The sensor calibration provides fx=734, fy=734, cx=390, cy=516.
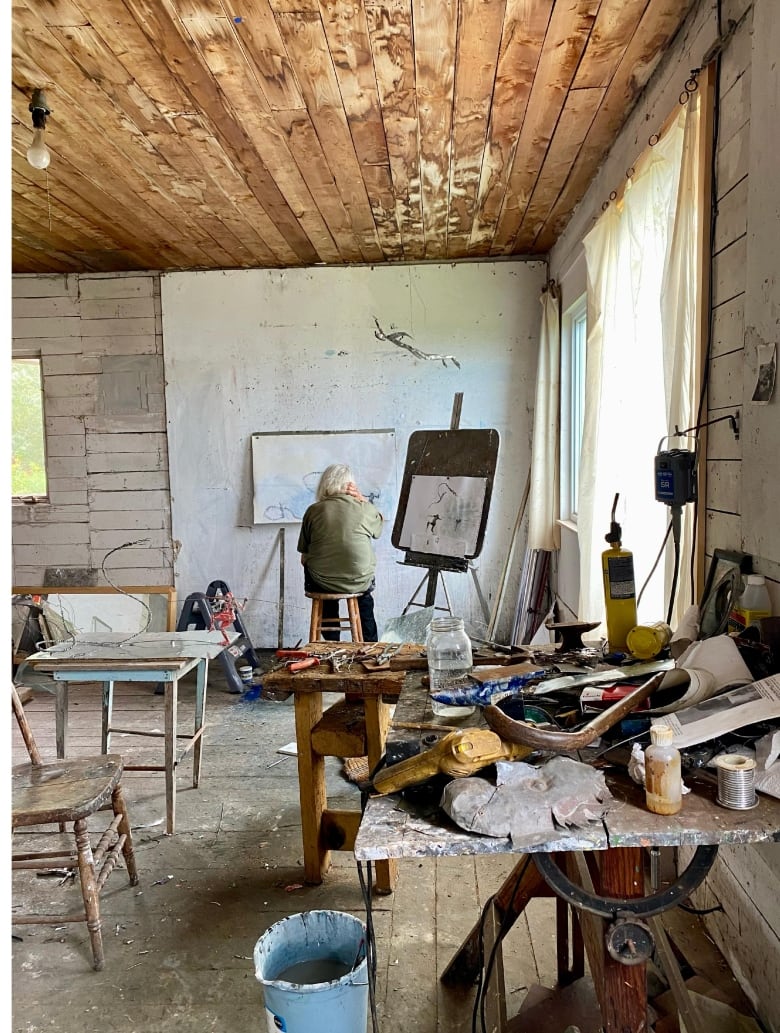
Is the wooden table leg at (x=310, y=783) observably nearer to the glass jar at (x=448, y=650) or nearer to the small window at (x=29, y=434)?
the glass jar at (x=448, y=650)

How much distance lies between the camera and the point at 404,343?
496 cm

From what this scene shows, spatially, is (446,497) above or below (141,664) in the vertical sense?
above

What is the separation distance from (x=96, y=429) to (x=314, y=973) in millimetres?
4262

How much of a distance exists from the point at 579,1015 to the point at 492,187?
10.9 ft

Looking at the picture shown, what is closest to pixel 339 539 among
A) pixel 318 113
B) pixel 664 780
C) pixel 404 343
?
pixel 404 343

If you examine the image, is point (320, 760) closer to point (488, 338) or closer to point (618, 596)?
point (618, 596)

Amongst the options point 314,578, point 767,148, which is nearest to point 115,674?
point 314,578

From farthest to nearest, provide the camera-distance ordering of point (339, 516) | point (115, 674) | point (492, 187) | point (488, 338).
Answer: point (488, 338)
point (339, 516)
point (492, 187)
point (115, 674)

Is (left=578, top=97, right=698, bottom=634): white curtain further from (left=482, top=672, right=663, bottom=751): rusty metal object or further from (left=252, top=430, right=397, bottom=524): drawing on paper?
(left=252, top=430, right=397, bottom=524): drawing on paper

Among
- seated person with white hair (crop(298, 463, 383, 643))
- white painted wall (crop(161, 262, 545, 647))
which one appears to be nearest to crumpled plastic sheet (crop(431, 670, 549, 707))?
seated person with white hair (crop(298, 463, 383, 643))

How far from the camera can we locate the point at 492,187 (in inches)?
141

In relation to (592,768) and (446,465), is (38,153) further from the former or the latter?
(592,768)

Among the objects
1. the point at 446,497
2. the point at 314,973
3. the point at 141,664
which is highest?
the point at 446,497

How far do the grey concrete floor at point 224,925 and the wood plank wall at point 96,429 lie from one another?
242 centimetres
